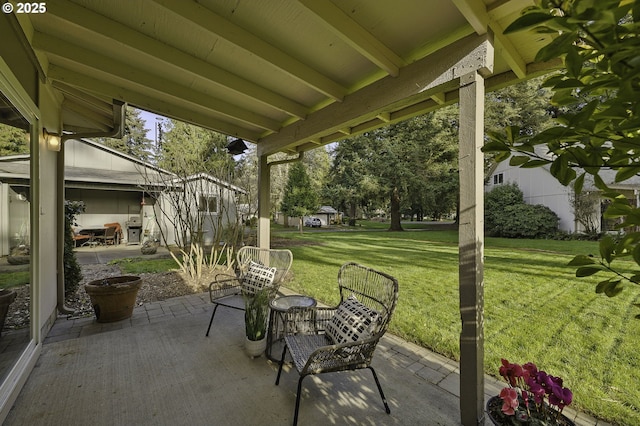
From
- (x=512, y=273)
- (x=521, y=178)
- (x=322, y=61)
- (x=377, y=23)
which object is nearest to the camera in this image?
(x=377, y=23)

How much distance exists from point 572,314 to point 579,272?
4.59 meters

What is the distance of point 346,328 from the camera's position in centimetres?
241

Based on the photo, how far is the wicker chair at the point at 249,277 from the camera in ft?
12.2

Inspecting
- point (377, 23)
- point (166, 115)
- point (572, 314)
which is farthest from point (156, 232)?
point (572, 314)

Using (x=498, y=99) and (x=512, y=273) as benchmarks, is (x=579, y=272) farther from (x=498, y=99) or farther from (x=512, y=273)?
(x=498, y=99)

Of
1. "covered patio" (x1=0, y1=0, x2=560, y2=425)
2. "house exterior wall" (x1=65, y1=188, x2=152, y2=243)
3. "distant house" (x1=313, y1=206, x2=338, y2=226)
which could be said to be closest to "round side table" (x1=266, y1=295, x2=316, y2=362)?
"covered patio" (x1=0, y1=0, x2=560, y2=425)

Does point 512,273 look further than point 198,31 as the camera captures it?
Yes

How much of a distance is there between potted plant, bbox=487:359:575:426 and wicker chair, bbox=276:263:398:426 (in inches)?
32.9

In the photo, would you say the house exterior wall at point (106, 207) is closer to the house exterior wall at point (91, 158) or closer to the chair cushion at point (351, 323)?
the house exterior wall at point (91, 158)

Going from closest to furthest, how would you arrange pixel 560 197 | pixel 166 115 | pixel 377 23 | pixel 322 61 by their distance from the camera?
pixel 377 23 → pixel 322 61 → pixel 166 115 → pixel 560 197

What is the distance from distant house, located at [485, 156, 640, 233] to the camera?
1213cm

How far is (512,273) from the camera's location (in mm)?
6543

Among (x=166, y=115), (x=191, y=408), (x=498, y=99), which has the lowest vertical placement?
(x=191, y=408)

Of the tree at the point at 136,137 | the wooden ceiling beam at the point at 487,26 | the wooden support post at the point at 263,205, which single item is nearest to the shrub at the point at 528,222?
the wooden support post at the point at 263,205
